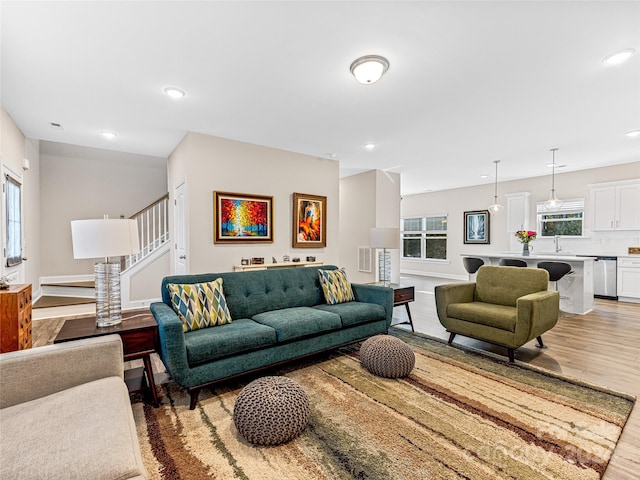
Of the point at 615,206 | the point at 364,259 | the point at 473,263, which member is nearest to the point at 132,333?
the point at 364,259

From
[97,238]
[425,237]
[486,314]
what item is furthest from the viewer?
[425,237]

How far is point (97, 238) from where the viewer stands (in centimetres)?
206

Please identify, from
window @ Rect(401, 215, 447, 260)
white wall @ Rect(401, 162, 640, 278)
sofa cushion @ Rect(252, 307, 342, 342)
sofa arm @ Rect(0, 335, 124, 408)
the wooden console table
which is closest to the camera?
sofa arm @ Rect(0, 335, 124, 408)

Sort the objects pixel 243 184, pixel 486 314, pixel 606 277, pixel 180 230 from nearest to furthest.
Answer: pixel 486 314 < pixel 243 184 < pixel 180 230 < pixel 606 277

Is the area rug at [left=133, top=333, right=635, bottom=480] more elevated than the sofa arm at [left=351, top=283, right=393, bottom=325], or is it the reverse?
the sofa arm at [left=351, top=283, right=393, bottom=325]

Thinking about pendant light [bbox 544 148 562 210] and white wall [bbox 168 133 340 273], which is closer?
white wall [bbox 168 133 340 273]

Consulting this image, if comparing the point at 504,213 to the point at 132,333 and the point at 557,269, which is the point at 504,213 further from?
the point at 132,333

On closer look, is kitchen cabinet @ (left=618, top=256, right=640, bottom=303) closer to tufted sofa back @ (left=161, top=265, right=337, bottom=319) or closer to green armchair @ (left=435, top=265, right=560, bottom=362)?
green armchair @ (left=435, top=265, right=560, bottom=362)

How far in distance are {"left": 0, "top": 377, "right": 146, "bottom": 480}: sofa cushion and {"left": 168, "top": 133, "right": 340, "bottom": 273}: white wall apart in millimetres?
3037

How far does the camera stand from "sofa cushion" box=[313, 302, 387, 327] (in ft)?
9.99

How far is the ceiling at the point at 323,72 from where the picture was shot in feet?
6.82

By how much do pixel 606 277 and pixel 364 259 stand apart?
4.62 meters

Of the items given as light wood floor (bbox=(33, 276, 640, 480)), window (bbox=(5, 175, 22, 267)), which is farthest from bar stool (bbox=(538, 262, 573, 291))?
window (bbox=(5, 175, 22, 267))

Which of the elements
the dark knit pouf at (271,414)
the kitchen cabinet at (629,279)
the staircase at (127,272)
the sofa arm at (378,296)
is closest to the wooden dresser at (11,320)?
the dark knit pouf at (271,414)
